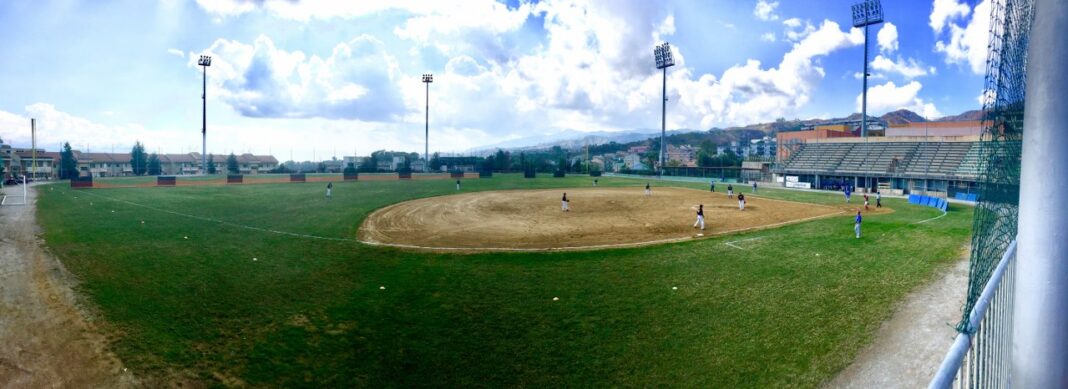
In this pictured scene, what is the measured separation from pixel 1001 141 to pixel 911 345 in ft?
19.7

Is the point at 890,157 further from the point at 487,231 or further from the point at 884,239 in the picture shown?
the point at 487,231

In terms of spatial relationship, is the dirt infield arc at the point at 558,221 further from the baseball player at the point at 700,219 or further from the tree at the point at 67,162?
the tree at the point at 67,162

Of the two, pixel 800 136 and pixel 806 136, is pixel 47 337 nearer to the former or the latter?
pixel 806 136

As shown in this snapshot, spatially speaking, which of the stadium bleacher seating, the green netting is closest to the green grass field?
the green netting

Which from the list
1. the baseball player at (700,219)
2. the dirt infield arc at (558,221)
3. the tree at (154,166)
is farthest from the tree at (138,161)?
the baseball player at (700,219)

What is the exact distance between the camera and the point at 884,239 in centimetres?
2070

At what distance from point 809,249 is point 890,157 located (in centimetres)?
3931

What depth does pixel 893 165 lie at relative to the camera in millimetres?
47344

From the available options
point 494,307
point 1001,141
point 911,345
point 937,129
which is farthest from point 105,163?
point 937,129

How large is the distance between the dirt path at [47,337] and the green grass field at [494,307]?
0.40 meters

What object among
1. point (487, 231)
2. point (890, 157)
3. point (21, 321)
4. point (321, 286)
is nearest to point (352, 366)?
point (321, 286)

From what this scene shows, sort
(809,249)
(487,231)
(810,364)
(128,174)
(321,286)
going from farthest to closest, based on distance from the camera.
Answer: (128,174) → (487,231) → (809,249) → (321,286) → (810,364)

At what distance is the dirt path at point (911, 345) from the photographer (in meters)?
8.87

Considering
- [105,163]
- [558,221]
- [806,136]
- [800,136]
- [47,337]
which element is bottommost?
[47,337]
